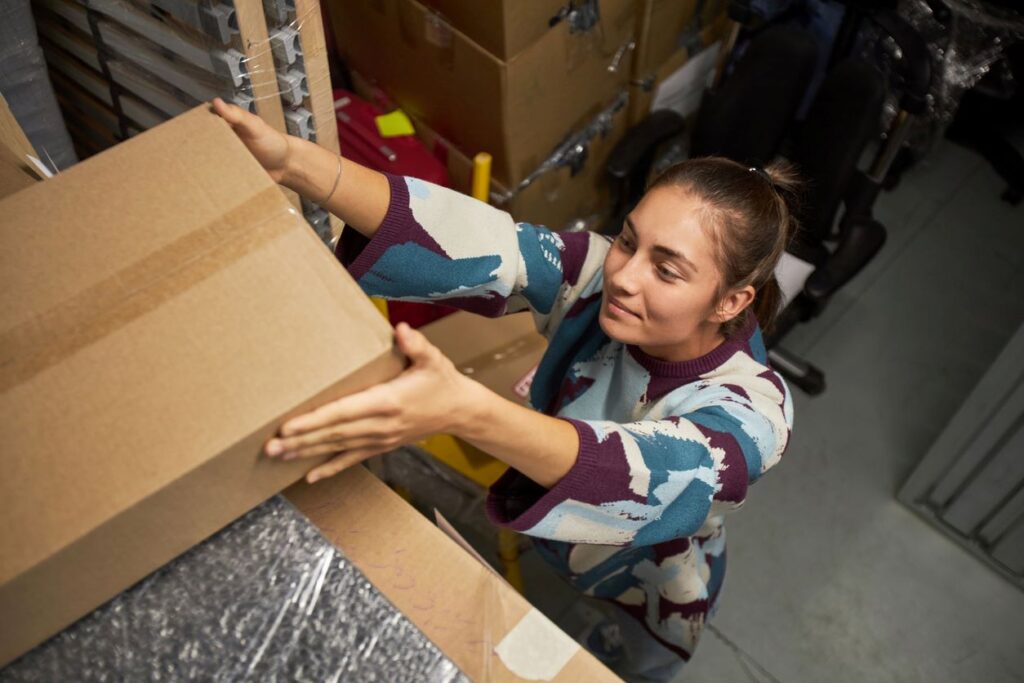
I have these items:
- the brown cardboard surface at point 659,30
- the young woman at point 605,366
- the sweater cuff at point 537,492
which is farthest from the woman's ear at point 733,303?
the brown cardboard surface at point 659,30

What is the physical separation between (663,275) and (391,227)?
0.37 m

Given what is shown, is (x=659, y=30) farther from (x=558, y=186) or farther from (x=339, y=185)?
(x=339, y=185)

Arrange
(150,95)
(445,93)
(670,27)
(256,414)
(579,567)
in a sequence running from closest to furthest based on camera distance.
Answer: (256,414) < (150,95) < (579,567) < (445,93) < (670,27)

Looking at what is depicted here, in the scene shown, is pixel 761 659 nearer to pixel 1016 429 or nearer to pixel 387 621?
pixel 1016 429

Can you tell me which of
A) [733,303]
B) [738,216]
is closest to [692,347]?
[733,303]

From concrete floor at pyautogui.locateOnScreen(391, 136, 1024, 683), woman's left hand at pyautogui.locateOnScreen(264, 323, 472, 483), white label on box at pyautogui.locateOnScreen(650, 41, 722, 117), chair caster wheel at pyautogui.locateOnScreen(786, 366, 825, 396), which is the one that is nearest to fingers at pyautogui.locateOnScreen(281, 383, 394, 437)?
woman's left hand at pyautogui.locateOnScreen(264, 323, 472, 483)

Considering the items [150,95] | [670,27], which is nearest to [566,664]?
[150,95]

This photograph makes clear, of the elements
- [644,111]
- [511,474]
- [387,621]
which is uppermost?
[387,621]

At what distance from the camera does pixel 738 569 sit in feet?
7.28

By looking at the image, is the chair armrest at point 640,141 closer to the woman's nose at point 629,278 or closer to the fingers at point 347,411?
the woman's nose at point 629,278

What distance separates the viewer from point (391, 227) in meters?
1.12

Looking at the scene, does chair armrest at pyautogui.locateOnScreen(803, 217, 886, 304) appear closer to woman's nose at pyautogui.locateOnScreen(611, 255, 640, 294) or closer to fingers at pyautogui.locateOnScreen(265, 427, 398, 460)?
woman's nose at pyautogui.locateOnScreen(611, 255, 640, 294)

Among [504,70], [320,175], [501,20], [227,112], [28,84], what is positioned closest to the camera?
[227,112]

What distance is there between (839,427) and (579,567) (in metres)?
1.28
